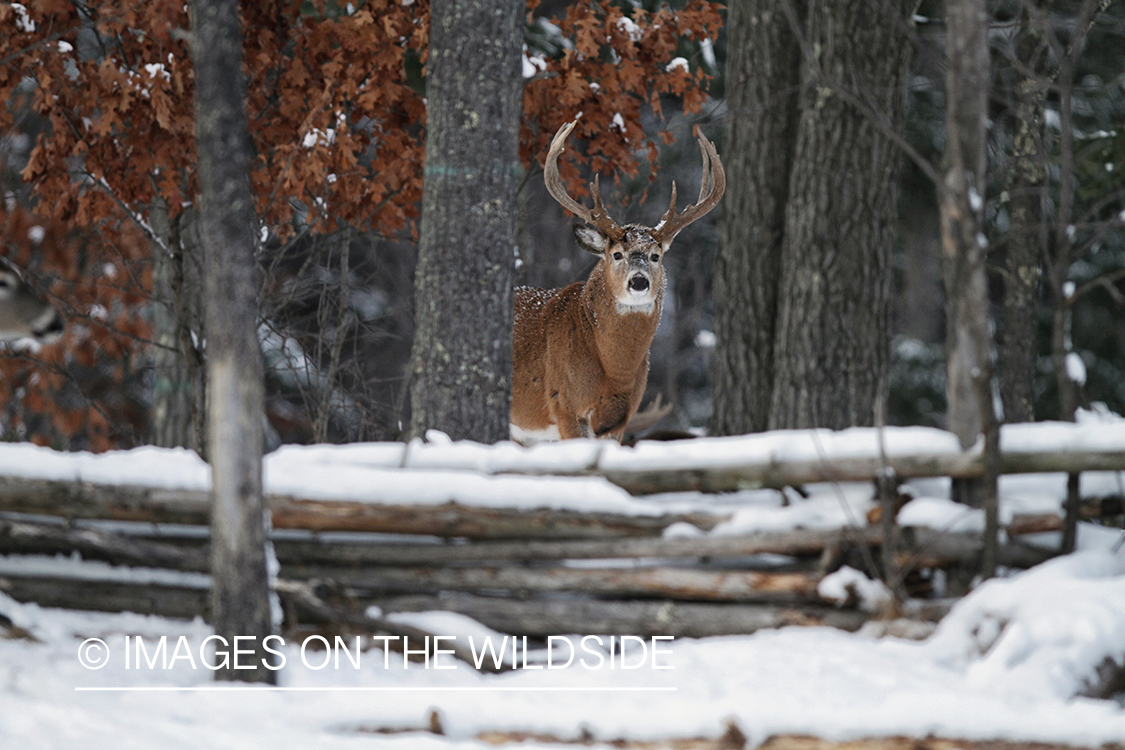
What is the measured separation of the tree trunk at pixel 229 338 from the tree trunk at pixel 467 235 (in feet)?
5.37

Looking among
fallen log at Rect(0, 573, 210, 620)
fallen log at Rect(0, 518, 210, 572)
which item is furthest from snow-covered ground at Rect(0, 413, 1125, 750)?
fallen log at Rect(0, 518, 210, 572)

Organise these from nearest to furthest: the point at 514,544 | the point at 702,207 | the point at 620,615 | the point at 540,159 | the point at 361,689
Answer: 1. the point at 361,689
2. the point at 620,615
3. the point at 514,544
4. the point at 702,207
5. the point at 540,159

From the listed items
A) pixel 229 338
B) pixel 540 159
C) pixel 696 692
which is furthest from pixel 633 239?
pixel 696 692

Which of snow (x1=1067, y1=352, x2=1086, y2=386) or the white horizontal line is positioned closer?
the white horizontal line

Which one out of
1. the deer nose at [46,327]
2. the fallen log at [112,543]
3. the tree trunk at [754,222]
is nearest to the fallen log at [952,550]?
the fallen log at [112,543]

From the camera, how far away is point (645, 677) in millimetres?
4234

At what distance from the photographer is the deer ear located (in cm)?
780

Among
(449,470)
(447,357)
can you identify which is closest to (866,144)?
(447,357)

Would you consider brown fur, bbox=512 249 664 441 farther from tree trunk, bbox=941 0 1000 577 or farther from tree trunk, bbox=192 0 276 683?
tree trunk, bbox=192 0 276 683

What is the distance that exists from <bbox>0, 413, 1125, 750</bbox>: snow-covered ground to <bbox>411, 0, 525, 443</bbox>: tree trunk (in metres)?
1.05

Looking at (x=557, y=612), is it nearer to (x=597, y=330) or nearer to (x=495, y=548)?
(x=495, y=548)

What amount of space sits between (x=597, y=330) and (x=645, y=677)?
13.2 ft

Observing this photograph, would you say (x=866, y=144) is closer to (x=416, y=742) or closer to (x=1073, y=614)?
(x=1073, y=614)

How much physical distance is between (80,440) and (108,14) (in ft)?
42.9
